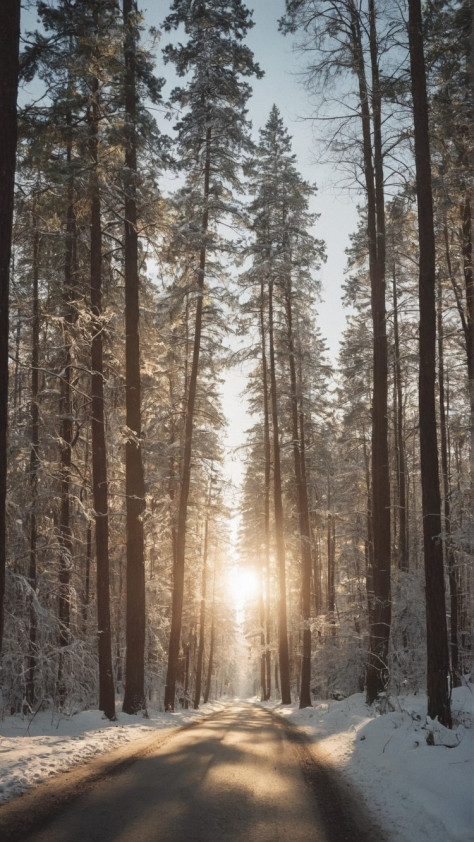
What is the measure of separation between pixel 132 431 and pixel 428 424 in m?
6.62

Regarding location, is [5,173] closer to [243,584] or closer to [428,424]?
[428,424]

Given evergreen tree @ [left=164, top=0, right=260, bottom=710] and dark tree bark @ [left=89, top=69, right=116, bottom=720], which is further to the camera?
evergreen tree @ [left=164, top=0, right=260, bottom=710]

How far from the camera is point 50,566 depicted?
13445mm

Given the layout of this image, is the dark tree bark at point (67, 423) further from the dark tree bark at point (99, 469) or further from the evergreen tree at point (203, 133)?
the evergreen tree at point (203, 133)

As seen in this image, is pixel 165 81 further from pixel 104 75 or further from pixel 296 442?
pixel 296 442

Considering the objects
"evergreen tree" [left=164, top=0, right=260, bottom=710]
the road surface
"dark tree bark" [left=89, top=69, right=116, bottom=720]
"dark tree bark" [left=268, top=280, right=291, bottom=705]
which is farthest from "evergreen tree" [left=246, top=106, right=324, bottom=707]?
A: the road surface

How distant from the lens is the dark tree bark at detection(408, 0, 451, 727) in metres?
8.24

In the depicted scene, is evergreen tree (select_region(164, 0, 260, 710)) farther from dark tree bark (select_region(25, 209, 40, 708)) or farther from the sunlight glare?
the sunlight glare

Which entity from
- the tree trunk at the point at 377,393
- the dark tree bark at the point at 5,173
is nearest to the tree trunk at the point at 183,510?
the tree trunk at the point at 377,393

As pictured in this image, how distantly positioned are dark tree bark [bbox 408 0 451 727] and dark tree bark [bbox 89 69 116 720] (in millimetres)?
6757

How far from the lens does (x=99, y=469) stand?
12.4 meters

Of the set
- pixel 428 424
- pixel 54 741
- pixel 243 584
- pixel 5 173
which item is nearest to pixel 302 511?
pixel 428 424

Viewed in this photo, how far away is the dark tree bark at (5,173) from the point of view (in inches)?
252

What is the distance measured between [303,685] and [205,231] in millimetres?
17005
